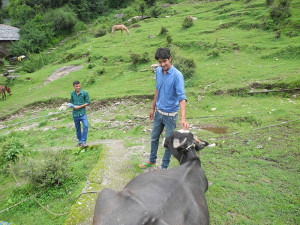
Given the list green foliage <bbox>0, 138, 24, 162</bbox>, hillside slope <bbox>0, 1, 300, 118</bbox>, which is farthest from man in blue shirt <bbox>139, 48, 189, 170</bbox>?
hillside slope <bbox>0, 1, 300, 118</bbox>

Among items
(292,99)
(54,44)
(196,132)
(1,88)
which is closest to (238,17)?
(292,99)

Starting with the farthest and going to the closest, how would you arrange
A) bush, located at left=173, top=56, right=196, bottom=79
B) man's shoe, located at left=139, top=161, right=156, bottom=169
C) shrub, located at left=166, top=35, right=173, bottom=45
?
shrub, located at left=166, top=35, right=173, bottom=45 → bush, located at left=173, top=56, right=196, bottom=79 → man's shoe, located at left=139, top=161, right=156, bottom=169

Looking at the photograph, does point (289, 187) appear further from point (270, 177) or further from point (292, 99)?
point (292, 99)

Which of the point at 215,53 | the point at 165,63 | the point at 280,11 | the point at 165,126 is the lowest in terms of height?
the point at 215,53

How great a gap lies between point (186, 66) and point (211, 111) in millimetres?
3858

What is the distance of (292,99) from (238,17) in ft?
38.3

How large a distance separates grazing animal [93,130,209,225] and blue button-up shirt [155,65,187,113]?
1.16 meters

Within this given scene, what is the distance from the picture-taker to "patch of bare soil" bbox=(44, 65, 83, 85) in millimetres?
16286

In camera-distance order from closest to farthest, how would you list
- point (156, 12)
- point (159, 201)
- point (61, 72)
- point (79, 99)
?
1. point (159, 201)
2. point (79, 99)
3. point (61, 72)
4. point (156, 12)

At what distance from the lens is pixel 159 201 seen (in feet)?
7.48

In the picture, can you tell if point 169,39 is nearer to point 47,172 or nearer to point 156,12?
point 156,12

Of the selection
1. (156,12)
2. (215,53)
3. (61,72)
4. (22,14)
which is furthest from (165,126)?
(22,14)

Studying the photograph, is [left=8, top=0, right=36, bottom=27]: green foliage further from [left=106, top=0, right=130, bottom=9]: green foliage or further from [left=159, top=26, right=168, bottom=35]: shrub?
[left=159, top=26, right=168, bottom=35]: shrub

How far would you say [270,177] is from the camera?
4074 mm
